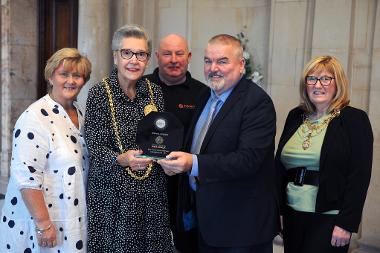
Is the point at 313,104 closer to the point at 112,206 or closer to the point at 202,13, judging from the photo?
the point at 112,206

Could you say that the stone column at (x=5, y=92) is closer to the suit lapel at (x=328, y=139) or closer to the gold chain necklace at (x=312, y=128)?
the gold chain necklace at (x=312, y=128)

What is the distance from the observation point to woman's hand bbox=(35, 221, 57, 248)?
2.27 m

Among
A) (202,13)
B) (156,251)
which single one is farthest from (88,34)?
(156,251)

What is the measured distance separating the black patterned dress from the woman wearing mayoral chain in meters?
0.75

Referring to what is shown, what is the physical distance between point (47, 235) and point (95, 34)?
3056 millimetres

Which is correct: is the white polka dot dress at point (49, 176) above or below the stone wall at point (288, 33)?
below

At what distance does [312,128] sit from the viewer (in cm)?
247

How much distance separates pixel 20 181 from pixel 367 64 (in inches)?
110

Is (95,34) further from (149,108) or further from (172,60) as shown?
(149,108)

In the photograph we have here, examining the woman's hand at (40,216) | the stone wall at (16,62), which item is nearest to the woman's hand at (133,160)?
the woman's hand at (40,216)

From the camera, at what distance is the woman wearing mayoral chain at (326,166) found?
2.32 meters

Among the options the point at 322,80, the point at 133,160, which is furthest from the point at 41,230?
the point at 322,80

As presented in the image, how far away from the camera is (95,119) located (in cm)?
226

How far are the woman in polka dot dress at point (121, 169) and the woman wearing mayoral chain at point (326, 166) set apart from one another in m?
0.75
